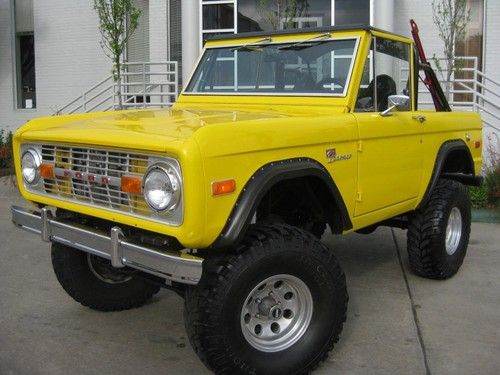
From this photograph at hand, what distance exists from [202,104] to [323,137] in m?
1.41

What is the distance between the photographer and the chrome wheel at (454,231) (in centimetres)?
535

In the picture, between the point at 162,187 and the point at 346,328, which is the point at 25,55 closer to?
the point at 346,328

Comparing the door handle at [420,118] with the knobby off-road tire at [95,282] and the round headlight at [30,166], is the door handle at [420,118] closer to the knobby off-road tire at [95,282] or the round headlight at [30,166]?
the knobby off-road tire at [95,282]

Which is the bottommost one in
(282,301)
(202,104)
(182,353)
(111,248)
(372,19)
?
(182,353)

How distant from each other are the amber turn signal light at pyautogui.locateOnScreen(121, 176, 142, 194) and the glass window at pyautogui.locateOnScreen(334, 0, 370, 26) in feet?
30.2

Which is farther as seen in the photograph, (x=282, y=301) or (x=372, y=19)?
(x=372, y=19)

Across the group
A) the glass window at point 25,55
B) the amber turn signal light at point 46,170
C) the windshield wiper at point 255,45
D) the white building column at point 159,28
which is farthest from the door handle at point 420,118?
the glass window at point 25,55

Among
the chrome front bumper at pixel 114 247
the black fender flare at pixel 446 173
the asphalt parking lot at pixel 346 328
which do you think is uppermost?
the black fender flare at pixel 446 173

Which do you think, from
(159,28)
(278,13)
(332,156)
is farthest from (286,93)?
(159,28)

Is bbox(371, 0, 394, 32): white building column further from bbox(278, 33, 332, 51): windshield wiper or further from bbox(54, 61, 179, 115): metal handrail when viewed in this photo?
bbox(278, 33, 332, 51): windshield wiper

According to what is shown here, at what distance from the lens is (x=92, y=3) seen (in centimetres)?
1355

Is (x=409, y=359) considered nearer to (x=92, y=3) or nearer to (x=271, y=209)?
(x=271, y=209)

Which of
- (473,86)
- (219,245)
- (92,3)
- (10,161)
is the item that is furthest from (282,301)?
(92,3)

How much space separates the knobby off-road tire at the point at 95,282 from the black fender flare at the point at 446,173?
7.38 ft
